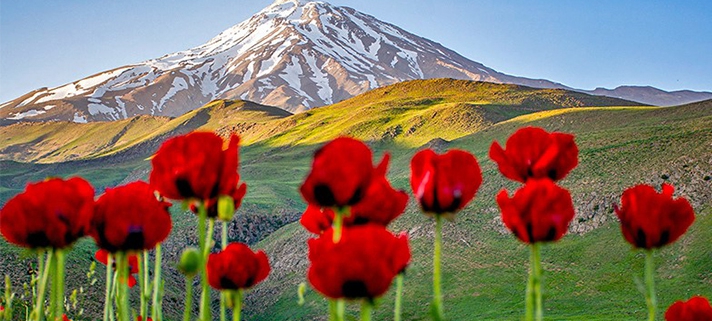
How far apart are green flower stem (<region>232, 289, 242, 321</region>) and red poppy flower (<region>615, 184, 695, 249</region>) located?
1522mm

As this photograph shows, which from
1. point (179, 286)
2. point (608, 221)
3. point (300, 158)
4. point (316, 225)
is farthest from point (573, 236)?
point (300, 158)

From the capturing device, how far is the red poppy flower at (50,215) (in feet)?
6.65

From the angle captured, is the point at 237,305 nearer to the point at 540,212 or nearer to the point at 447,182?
the point at 447,182

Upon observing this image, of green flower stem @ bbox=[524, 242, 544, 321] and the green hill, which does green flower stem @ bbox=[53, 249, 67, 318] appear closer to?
the green hill

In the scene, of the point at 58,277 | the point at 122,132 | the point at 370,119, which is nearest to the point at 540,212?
the point at 58,277

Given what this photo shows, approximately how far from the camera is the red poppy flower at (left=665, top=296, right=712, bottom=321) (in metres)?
2.68

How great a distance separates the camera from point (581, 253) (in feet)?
102

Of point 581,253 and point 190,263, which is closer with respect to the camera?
→ point 190,263

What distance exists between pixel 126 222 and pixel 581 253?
31.9 meters

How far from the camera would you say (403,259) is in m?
1.67

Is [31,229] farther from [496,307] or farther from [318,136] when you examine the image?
[318,136]

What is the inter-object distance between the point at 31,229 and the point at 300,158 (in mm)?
82294

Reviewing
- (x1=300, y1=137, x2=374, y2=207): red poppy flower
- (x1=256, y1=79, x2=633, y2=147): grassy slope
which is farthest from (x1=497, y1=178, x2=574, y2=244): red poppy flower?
(x1=256, y1=79, x2=633, y2=147): grassy slope

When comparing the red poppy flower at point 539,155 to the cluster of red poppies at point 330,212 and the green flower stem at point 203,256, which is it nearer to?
the cluster of red poppies at point 330,212
